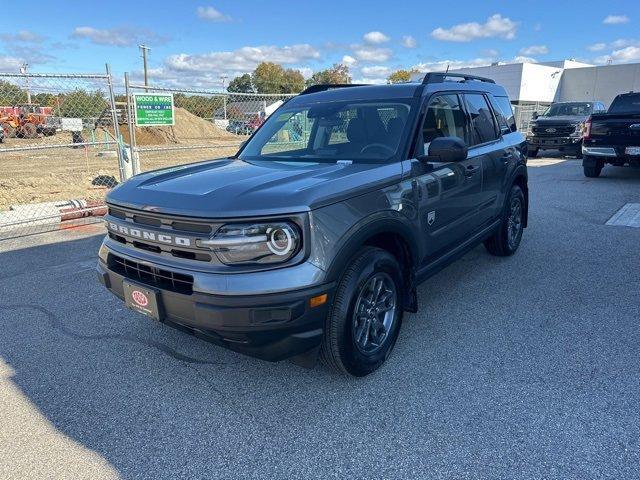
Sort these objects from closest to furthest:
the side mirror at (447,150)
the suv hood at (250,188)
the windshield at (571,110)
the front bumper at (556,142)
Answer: the suv hood at (250,188) < the side mirror at (447,150) < the front bumper at (556,142) < the windshield at (571,110)

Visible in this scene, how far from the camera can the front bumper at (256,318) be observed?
2.47 m

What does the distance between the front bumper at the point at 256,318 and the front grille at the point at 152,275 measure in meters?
0.05

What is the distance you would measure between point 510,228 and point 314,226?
147 inches

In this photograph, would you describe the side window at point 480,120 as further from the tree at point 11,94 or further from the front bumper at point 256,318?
the tree at point 11,94

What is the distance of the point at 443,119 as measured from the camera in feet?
13.0

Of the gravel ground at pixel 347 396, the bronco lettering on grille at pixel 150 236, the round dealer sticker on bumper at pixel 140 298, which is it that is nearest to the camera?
the gravel ground at pixel 347 396

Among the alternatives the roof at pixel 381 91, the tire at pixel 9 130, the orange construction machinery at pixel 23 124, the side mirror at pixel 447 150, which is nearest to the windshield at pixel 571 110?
the roof at pixel 381 91


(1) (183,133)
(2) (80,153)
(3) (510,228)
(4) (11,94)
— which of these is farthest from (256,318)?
(1) (183,133)

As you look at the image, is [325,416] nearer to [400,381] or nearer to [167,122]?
[400,381]

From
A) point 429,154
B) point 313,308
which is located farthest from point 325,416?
point 429,154

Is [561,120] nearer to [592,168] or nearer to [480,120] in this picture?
[592,168]

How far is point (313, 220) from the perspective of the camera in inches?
101

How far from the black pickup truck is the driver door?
8326 mm

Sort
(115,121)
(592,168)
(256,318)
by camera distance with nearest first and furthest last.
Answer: (256,318)
(115,121)
(592,168)
